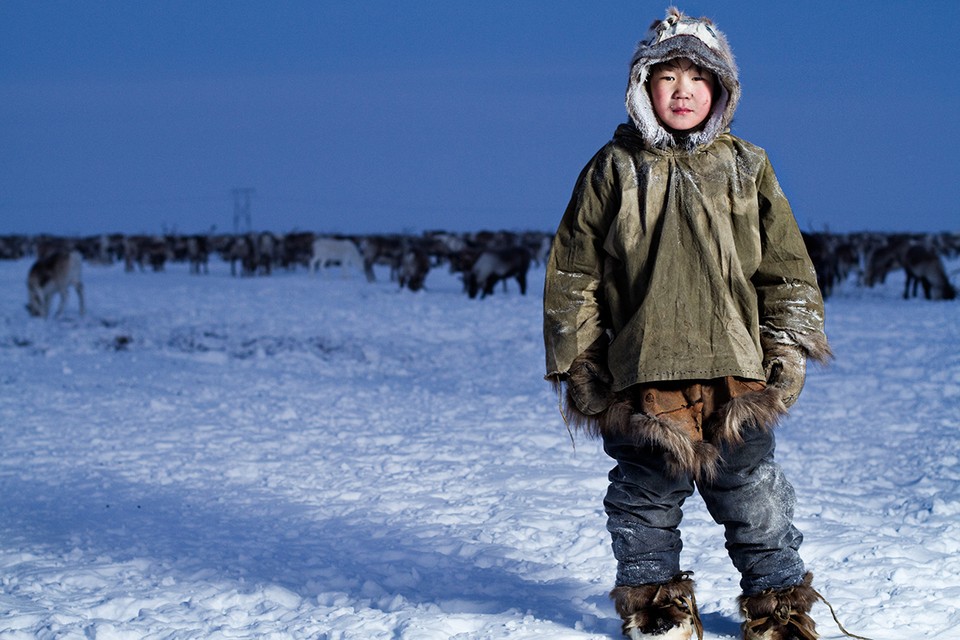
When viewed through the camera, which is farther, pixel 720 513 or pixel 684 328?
pixel 720 513

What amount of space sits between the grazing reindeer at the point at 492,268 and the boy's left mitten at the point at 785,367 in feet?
62.9

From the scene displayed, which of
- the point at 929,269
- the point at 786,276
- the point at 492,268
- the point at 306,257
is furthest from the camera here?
the point at 306,257

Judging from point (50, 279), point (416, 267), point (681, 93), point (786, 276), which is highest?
point (681, 93)

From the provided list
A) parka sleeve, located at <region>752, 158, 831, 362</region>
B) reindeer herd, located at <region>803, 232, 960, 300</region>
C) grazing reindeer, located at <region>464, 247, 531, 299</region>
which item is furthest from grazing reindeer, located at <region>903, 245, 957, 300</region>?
parka sleeve, located at <region>752, 158, 831, 362</region>

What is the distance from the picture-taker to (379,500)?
486 centimetres

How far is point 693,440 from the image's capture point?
2658 millimetres

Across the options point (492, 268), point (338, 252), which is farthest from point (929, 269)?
point (338, 252)

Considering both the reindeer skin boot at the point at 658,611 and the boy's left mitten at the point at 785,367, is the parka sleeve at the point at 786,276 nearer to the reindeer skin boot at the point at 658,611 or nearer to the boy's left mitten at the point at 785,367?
→ the boy's left mitten at the point at 785,367

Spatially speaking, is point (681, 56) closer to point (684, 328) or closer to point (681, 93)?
point (681, 93)

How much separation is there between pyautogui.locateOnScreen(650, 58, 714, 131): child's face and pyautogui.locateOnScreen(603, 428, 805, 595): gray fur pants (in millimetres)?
896

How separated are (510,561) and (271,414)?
393 cm

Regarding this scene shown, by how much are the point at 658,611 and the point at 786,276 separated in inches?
39.8

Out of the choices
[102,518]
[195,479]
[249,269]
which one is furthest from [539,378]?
[249,269]

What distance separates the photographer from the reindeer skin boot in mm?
2748
